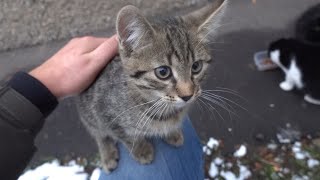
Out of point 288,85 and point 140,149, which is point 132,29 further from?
point 288,85

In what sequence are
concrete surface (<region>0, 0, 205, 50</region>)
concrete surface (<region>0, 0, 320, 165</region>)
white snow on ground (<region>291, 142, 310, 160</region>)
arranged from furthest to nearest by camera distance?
concrete surface (<region>0, 0, 205, 50</region>) < concrete surface (<region>0, 0, 320, 165</region>) < white snow on ground (<region>291, 142, 310, 160</region>)

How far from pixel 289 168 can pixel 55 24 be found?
1.93m

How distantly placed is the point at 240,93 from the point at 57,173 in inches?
49.5

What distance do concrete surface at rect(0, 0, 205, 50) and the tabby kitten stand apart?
4.80 ft

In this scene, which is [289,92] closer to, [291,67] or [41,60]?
[291,67]

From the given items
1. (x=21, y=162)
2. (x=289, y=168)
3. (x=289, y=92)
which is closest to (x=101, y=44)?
(x=21, y=162)

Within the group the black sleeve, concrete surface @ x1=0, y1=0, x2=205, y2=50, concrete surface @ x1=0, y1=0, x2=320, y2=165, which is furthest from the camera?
concrete surface @ x1=0, y1=0, x2=205, y2=50

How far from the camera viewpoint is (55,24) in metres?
3.46

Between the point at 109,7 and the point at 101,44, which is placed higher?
the point at 101,44

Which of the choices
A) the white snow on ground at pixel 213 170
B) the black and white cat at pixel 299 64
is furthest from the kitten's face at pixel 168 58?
the black and white cat at pixel 299 64

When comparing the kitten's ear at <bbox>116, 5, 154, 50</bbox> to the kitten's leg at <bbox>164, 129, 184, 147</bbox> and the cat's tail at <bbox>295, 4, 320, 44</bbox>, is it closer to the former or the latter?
the kitten's leg at <bbox>164, 129, 184, 147</bbox>

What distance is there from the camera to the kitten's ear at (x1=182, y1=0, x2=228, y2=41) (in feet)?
5.93

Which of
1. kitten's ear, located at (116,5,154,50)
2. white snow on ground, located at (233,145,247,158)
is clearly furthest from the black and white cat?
kitten's ear, located at (116,5,154,50)

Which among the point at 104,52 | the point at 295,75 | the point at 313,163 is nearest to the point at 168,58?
the point at 104,52
